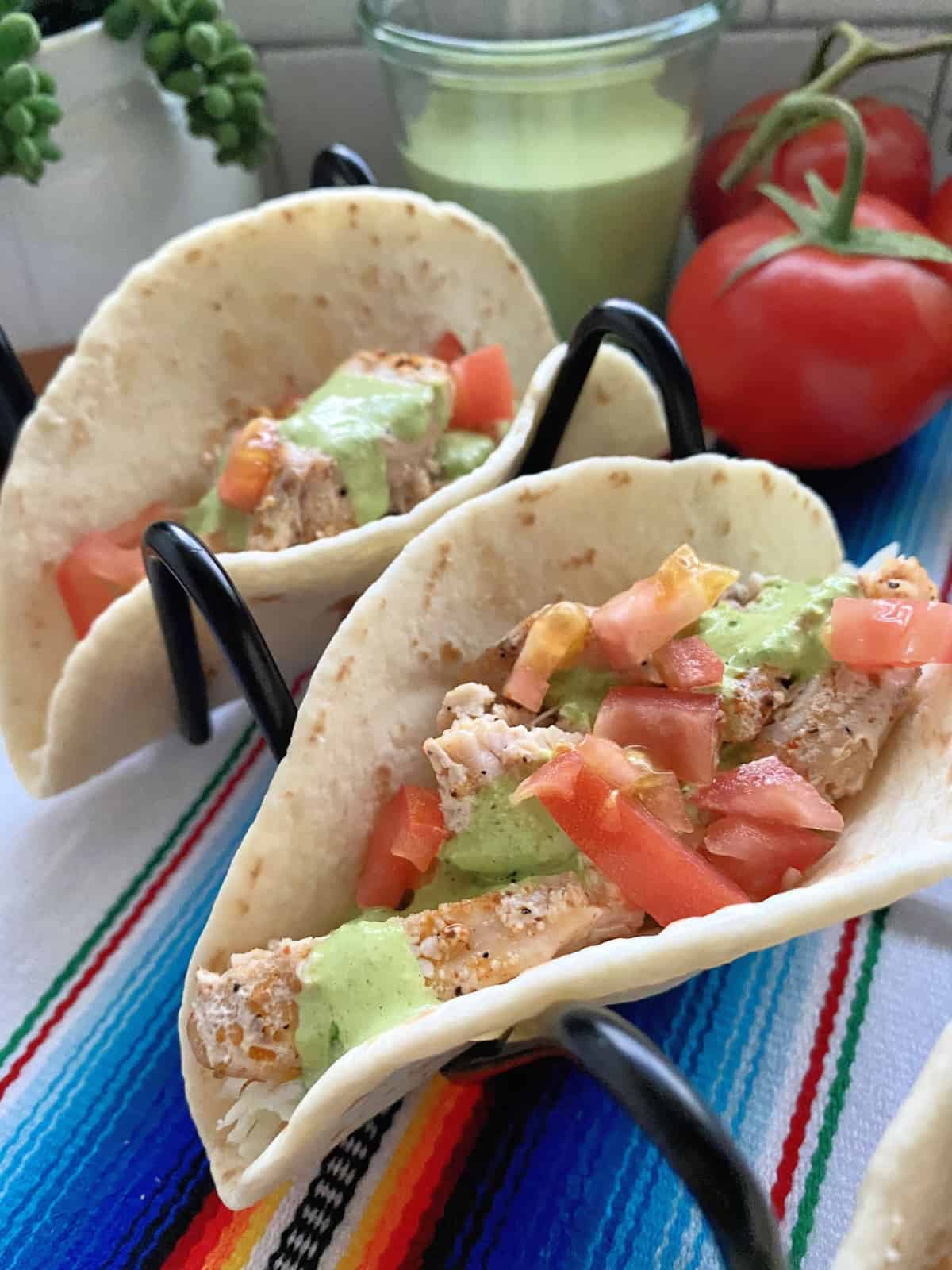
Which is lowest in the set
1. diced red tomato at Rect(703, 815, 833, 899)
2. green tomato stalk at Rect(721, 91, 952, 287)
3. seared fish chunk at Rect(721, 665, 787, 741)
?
diced red tomato at Rect(703, 815, 833, 899)

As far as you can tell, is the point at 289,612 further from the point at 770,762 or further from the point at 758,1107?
the point at 758,1107

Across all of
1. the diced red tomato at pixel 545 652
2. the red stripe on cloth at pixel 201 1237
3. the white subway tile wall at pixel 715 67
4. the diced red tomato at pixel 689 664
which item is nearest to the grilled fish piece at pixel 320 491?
the diced red tomato at pixel 545 652

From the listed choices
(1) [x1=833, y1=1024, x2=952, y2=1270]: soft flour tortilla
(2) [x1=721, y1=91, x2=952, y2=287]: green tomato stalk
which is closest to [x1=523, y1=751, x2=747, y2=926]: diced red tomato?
(1) [x1=833, y1=1024, x2=952, y2=1270]: soft flour tortilla

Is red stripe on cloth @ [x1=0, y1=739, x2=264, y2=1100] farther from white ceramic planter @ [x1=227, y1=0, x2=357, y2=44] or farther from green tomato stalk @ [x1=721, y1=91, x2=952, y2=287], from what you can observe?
white ceramic planter @ [x1=227, y1=0, x2=357, y2=44]

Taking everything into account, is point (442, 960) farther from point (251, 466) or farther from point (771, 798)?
point (251, 466)

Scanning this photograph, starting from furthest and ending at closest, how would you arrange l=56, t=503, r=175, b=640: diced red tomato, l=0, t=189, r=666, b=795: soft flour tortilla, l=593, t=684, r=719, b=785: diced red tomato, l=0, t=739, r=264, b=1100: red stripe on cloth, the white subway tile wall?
the white subway tile wall < l=56, t=503, r=175, b=640: diced red tomato < l=0, t=189, r=666, b=795: soft flour tortilla < l=0, t=739, r=264, b=1100: red stripe on cloth < l=593, t=684, r=719, b=785: diced red tomato

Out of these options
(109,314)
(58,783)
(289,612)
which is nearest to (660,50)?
(109,314)
